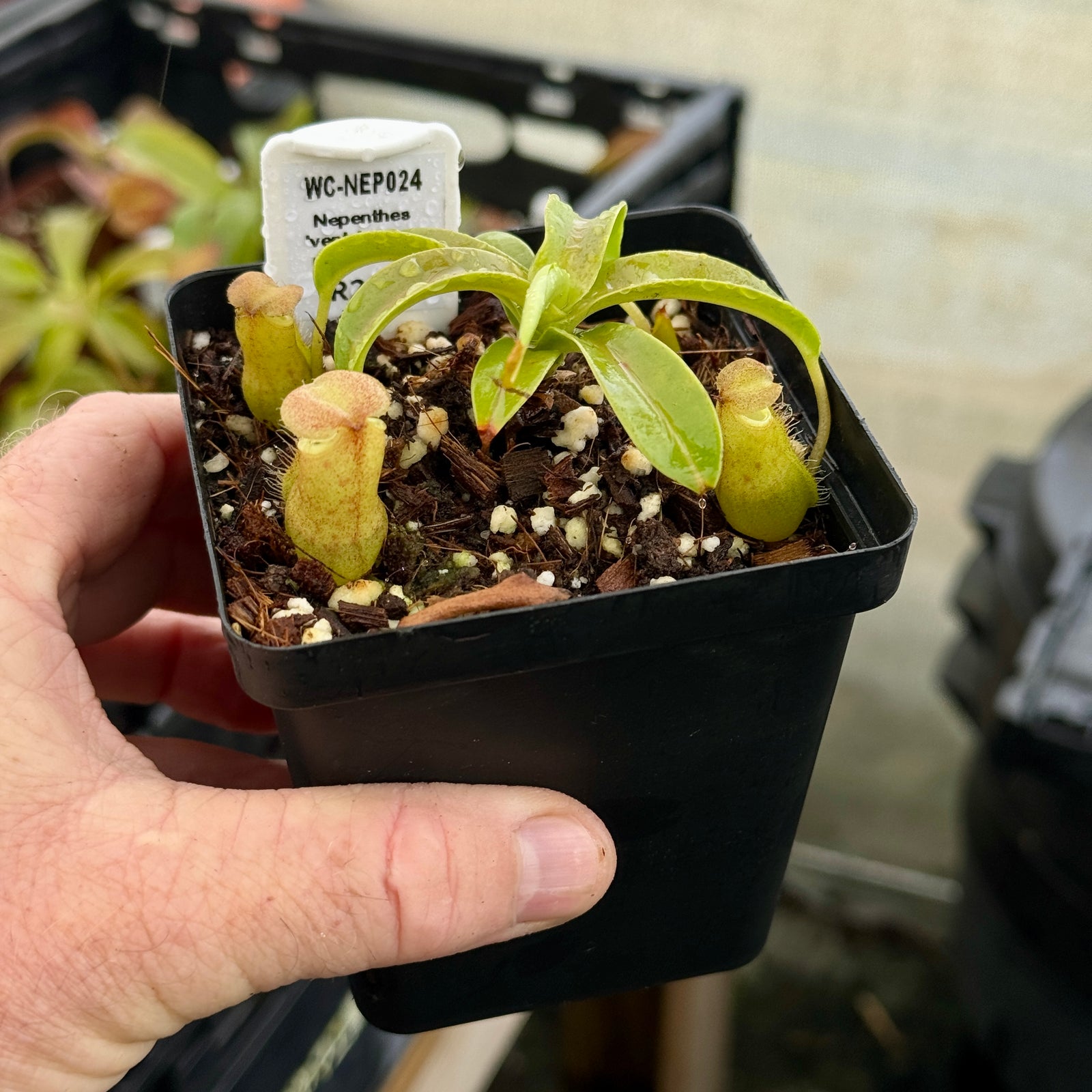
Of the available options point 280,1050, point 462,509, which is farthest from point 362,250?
point 280,1050

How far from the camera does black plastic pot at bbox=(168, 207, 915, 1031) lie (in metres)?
0.40

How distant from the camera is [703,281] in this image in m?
0.42

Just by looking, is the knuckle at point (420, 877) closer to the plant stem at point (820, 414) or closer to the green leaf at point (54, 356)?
the plant stem at point (820, 414)

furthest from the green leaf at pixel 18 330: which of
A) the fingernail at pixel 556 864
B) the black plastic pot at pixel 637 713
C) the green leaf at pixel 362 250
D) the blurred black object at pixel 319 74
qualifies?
the fingernail at pixel 556 864

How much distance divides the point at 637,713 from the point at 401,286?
197 mm

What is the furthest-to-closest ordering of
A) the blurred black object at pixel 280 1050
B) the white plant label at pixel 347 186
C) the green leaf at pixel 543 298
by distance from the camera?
the blurred black object at pixel 280 1050 < the white plant label at pixel 347 186 < the green leaf at pixel 543 298

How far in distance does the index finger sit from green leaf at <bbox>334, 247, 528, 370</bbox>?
8.0 inches

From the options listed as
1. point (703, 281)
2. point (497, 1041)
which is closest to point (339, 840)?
point (703, 281)

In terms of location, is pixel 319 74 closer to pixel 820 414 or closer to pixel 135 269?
pixel 135 269

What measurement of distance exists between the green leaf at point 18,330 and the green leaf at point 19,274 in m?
0.02

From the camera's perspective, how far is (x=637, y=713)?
456 millimetres

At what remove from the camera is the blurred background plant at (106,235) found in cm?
105

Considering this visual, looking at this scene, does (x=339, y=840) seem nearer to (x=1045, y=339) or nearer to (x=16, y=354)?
(x=16, y=354)

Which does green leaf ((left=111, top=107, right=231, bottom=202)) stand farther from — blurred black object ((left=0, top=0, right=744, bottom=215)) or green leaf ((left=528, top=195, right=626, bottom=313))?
green leaf ((left=528, top=195, right=626, bottom=313))
